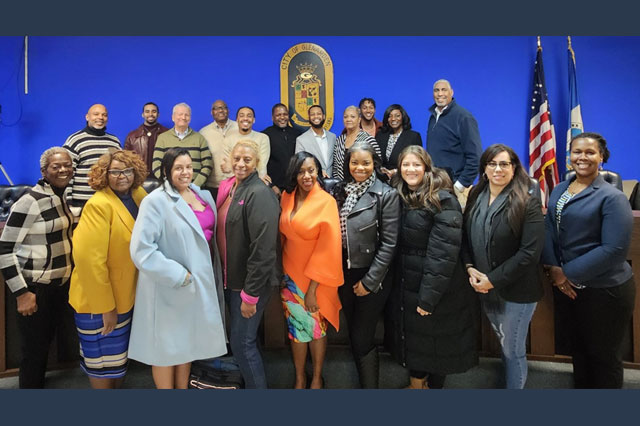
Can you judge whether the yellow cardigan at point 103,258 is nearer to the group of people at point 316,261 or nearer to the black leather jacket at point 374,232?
the group of people at point 316,261

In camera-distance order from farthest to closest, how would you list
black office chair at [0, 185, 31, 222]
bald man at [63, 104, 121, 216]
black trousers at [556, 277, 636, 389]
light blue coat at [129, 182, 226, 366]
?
black office chair at [0, 185, 31, 222] < bald man at [63, 104, 121, 216] < black trousers at [556, 277, 636, 389] < light blue coat at [129, 182, 226, 366]

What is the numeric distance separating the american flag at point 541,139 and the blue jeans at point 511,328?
3077mm

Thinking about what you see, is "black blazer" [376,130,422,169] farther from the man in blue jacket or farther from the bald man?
the bald man

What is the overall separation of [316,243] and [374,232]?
12.3 inches

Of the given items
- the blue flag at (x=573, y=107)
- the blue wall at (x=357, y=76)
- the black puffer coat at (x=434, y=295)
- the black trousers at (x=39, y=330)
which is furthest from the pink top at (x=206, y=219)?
the blue flag at (x=573, y=107)

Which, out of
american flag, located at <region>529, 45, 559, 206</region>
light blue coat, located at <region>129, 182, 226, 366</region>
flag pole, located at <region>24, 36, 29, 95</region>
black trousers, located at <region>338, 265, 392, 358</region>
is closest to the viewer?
light blue coat, located at <region>129, 182, 226, 366</region>

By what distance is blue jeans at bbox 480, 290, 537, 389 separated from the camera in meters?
2.06

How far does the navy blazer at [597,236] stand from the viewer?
1.94 m

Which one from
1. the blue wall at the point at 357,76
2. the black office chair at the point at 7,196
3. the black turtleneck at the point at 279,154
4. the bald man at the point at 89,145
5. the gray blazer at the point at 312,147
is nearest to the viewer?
the bald man at the point at 89,145

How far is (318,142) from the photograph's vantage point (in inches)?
142

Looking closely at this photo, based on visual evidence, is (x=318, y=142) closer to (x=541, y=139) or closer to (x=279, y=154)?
(x=279, y=154)

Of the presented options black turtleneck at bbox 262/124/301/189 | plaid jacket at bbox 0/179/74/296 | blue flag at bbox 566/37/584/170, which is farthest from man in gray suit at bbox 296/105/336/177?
blue flag at bbox 566/37/584/170

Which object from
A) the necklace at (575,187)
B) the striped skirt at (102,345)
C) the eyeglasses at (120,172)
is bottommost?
the striped skirt at (102,345)

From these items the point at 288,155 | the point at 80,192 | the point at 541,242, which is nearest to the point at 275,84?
the point at 288,155
